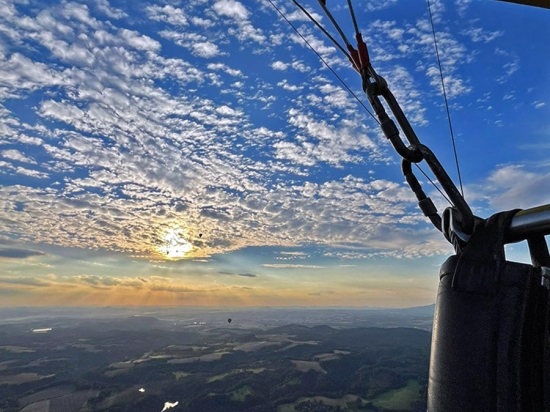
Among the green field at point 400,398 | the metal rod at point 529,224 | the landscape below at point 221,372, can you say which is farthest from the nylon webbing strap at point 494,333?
the green field at point 400,398

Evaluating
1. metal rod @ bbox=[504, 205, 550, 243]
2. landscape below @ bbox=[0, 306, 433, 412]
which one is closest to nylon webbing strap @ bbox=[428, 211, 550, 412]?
metal rod @ bbox=[504, 205, 550, 243]

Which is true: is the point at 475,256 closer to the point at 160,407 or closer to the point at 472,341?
the point at 472,341

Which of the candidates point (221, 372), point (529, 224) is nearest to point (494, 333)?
point (529, 224)

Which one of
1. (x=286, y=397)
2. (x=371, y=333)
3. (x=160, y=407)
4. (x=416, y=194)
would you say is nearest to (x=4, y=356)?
(x=160, y=407)

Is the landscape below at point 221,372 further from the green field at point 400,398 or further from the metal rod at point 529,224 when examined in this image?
the metal rod at point 529,224

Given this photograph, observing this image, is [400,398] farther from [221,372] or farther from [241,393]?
[221,372]

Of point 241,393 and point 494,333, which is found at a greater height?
point 494,333

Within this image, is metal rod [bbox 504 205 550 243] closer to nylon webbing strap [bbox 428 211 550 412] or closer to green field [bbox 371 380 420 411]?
nylon webbing strap [bbox 428 211 550 412]
